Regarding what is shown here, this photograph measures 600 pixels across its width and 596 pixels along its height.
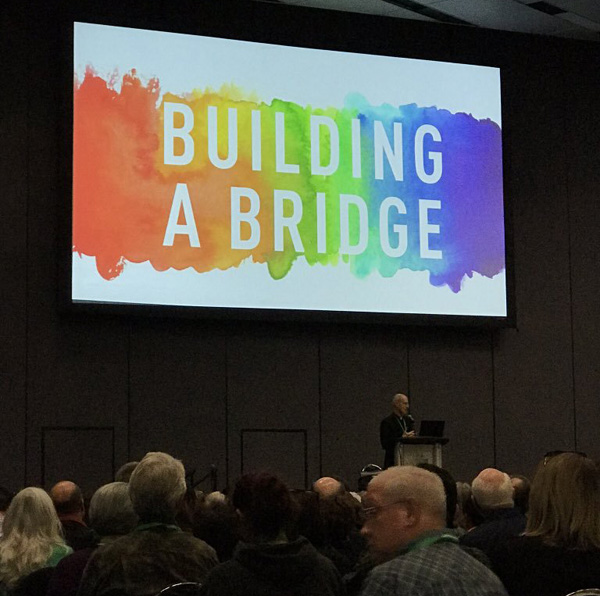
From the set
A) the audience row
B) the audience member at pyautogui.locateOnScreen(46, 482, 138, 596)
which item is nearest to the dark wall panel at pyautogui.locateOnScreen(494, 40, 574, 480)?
the audience row

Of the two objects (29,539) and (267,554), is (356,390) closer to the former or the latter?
(29,539)

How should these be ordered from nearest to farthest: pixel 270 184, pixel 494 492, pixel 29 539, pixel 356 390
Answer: pixel 29 539
pixel 494 492
pixel 270 184
pixel 356 390

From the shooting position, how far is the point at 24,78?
10.4 m

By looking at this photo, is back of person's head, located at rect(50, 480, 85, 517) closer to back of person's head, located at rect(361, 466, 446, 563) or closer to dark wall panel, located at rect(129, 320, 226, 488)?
back of person's head, located at rect(361, 466, 446, 563)

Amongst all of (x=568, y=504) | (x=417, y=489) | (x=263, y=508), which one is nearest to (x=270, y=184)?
(x=568, y=504)

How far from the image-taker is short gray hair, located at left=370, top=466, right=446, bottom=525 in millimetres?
2402

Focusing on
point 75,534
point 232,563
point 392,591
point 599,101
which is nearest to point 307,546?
point 232,563

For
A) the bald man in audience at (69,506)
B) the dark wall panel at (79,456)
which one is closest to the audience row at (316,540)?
the bald man in audience at (69,506)

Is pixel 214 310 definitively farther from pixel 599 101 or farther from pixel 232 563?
pixel 232 563

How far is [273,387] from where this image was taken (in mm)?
11125

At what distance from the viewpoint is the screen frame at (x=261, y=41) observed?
999 centimetres

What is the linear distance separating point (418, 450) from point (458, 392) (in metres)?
2.03

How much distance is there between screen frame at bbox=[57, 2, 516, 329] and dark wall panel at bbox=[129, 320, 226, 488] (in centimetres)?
44

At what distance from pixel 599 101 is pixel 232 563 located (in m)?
11.4
